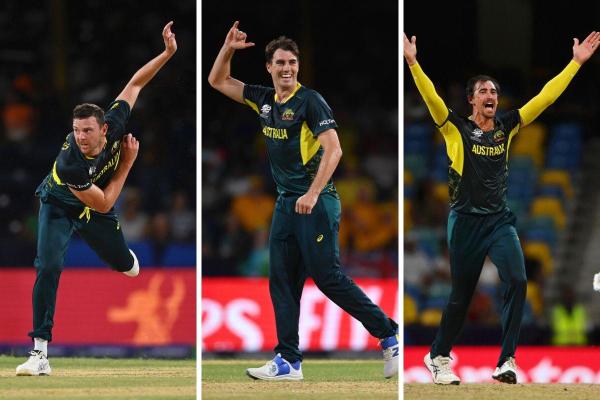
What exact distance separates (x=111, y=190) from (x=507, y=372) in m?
2.10

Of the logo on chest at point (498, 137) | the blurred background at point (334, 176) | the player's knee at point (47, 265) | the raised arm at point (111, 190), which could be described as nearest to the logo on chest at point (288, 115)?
the raised arm at point (111, 190)

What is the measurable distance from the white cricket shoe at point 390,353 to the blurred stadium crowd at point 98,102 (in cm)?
313

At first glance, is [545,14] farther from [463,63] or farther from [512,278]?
[512,278]

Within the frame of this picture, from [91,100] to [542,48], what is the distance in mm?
4010

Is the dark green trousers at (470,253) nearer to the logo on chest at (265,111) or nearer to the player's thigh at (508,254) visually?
the player's thigh at (508,254)

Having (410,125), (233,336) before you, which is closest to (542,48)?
(410,125)

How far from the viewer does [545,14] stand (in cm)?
1036

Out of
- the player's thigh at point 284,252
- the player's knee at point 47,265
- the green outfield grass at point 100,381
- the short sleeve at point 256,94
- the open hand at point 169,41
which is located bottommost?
the green outfield grass at point 100,381

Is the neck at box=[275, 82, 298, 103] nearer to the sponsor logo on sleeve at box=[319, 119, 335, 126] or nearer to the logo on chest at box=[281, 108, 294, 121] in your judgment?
the logo on chest at box=[281, 108, 294, 121]

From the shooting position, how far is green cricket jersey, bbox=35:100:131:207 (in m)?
5.52

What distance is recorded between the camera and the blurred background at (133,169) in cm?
786

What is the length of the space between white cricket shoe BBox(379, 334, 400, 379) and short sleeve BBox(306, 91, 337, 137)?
985 millimetres

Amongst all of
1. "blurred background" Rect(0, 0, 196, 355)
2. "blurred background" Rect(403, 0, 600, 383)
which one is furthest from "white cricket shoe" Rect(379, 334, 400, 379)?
"blurred background" Rect(403, 0, 600, 383)

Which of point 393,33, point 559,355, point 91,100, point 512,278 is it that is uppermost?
point 393,33
